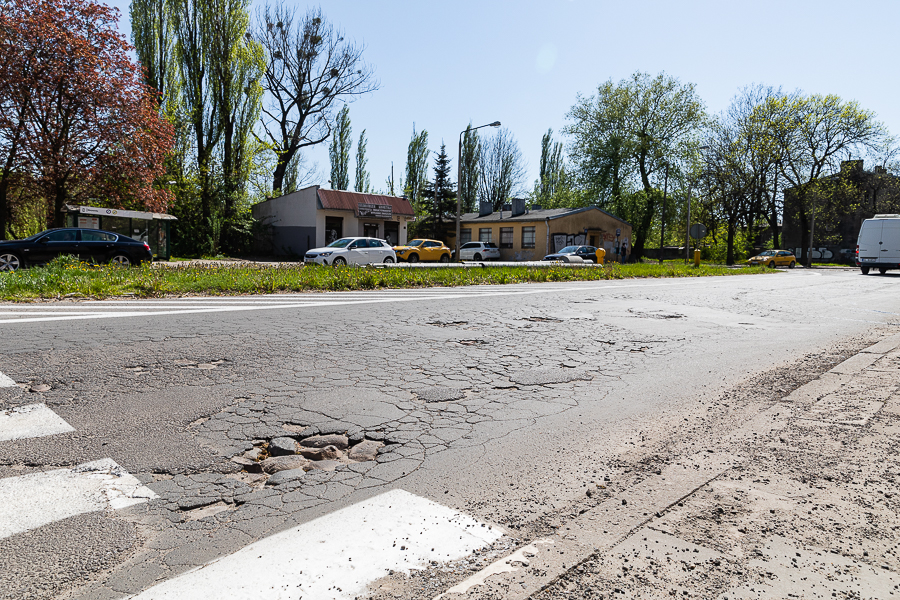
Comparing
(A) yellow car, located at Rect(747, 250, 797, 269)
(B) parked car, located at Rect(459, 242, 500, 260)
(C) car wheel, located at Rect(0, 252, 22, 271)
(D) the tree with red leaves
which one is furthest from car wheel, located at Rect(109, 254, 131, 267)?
(A) yellow car, located at Rect(747, 250, 797, 269)

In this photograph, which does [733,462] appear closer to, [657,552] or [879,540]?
[879,540]

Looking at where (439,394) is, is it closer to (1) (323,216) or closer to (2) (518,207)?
(1) (323,216)

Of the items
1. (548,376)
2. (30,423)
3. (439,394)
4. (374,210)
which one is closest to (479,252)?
(374,210)

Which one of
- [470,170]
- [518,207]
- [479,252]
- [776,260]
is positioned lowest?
[776,260]

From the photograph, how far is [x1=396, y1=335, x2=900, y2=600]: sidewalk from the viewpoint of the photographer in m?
2.12

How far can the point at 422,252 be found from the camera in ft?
117

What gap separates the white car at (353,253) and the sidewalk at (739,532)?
23.1m

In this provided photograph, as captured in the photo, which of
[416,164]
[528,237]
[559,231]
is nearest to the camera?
[559,231]

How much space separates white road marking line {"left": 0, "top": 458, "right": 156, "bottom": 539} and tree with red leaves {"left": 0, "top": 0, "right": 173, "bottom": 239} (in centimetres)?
2378

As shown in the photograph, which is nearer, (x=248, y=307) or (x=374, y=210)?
(x=248, y=307)

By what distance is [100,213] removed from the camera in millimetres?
23750

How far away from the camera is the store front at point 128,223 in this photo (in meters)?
23.6

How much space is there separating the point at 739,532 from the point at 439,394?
2.60 meters

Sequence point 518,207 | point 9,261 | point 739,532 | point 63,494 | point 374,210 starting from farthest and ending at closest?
point 518,207
point 374,210
point 9,261
point 63,494
point 739,532
